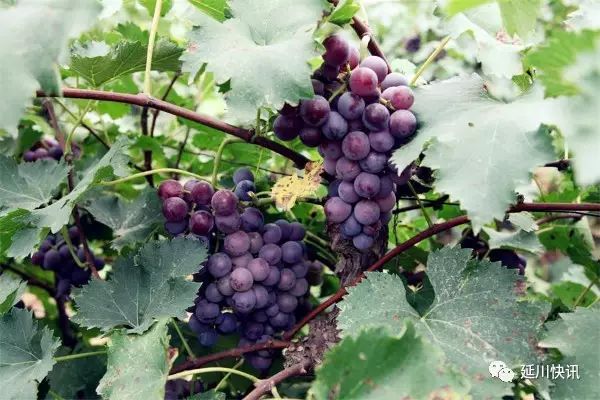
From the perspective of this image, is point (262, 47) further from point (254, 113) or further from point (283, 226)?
point (283, 226)

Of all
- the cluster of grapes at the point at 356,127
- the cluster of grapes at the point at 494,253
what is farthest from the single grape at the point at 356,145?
the cluster of grapes at the point at 494,253

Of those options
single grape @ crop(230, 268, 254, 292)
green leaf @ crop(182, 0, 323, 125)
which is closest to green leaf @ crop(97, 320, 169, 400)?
single grape @ crop(230, 268, 254, 292)

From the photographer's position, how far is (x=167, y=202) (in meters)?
1.16

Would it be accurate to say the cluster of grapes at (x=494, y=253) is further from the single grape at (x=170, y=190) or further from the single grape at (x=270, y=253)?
the single grape at (x=170, y=190)

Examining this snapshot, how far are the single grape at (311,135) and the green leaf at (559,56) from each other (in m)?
0.35

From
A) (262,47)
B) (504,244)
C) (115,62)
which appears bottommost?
(504,244)

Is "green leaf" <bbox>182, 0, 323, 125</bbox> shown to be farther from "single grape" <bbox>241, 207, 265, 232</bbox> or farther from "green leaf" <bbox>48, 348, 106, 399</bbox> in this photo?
"green leaf" <bbox>48, 348, 106, 399</bbox>

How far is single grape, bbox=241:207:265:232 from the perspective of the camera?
1173 mm

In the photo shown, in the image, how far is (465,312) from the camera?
98 centimetres

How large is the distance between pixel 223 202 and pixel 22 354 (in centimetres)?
45

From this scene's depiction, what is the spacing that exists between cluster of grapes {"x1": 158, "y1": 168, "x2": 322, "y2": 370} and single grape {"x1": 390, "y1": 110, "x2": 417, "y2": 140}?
33cm

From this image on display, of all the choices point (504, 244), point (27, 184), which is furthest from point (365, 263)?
point (27, 184)

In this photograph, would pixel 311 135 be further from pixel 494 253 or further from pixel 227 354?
pixel 494 253

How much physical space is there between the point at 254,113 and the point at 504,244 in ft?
2.13
